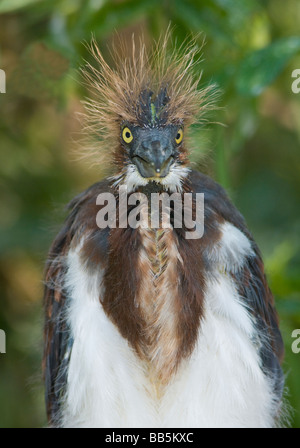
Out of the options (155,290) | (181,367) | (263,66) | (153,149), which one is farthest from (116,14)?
(181,367)

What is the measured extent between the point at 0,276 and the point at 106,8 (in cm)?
198

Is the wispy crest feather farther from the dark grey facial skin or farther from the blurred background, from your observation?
the blurred background

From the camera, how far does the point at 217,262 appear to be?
7.40 feet

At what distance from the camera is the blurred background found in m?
3.09

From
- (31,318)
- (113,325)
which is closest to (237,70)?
(113,325)

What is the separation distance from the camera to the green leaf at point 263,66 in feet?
9.23

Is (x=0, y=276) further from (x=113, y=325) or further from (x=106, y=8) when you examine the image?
(x=113, y=325)

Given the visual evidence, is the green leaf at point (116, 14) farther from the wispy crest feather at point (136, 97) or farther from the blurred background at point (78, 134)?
the wispy crest feather at point (136, 97)

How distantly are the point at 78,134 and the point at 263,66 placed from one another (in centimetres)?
95

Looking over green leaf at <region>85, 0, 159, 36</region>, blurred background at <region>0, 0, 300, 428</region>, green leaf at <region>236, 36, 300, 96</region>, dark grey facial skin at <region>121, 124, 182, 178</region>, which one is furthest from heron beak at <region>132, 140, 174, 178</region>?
green leaf at <region>85, 0, 159, 36</region>

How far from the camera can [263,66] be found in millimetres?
2873

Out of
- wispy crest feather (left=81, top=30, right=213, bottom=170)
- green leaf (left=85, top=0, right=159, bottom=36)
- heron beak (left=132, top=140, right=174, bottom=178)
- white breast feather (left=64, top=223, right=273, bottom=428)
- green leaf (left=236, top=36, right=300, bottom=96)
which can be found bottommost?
white breast feather (left=64, top=223, right=273, bottom=428)

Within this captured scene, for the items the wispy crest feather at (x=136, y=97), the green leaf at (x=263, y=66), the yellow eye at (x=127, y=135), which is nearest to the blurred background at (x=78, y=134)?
the green leaf at (x=263, y=66)
